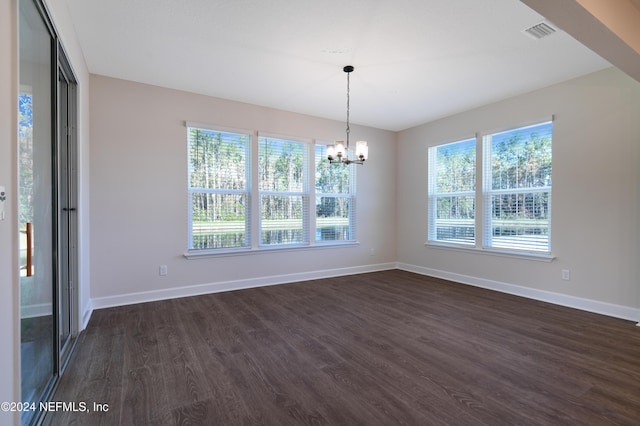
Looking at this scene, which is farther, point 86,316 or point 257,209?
point 257,209

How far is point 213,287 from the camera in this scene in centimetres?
447

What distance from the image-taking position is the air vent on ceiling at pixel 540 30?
8.86ft

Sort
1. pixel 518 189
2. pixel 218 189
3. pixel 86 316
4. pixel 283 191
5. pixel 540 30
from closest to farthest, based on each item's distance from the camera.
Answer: pixel 540 30, pixel 86 316, pixel 518 189, pixel 218 189, pixel 283 191

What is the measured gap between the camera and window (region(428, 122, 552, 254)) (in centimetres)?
418

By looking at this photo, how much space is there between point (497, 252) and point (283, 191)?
3.41 metres

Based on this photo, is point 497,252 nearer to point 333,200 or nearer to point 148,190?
point 333,200

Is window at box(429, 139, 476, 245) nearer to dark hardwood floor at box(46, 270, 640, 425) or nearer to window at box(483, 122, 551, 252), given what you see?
window at box(483, 122, 551, 252)

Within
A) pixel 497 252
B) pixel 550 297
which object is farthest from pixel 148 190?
pixel 550 297

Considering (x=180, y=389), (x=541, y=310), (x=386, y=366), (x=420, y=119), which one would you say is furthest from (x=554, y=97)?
(x=180, y=389)

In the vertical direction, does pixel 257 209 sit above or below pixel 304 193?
below


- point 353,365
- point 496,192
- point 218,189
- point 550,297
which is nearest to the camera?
point 353,365

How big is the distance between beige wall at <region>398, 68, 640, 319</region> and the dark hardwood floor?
0.46 m

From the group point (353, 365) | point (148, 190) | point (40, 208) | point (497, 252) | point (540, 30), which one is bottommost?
point (353, 365)

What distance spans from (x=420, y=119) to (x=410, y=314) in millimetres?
3512
